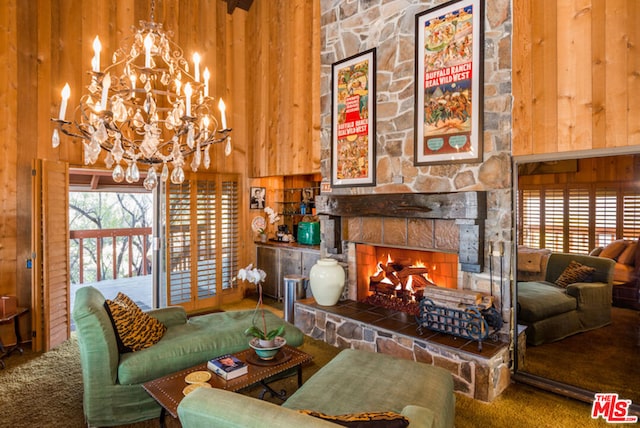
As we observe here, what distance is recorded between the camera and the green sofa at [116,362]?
2562 millimetres

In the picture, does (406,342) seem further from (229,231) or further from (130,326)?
(229,231)

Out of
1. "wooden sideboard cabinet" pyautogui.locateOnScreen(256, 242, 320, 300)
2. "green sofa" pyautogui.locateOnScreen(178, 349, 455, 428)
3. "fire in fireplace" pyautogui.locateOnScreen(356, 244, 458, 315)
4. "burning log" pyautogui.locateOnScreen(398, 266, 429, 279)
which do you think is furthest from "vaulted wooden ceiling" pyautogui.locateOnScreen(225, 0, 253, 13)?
"green sofa" pyautogui.locateOnScreen(178, 349, 455, 428)

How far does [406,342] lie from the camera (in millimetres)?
3523

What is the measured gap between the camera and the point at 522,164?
10.8 feet

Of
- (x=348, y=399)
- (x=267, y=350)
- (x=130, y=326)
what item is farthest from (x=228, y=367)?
(x=130, y=326)

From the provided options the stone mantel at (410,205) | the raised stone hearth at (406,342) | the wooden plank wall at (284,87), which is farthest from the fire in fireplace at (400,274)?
the wooden plank wall at (284,87)

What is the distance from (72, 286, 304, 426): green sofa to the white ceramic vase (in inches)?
62.1

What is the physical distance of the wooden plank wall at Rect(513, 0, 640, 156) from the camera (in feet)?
8.77

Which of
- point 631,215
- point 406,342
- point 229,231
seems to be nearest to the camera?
point 631,215

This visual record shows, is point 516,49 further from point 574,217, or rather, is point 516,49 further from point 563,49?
point 574,217

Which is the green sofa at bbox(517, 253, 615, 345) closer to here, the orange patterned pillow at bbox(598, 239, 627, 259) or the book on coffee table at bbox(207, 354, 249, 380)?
the orange patterned pillow at bbox(598, 239, 627, 259)

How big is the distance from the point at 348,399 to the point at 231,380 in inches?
31.4

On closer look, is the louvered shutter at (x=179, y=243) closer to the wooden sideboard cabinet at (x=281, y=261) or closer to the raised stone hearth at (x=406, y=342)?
the wooden sideboard cabinet at (x=281, y=261)

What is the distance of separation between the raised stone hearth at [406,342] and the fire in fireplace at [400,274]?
23 centimetres
